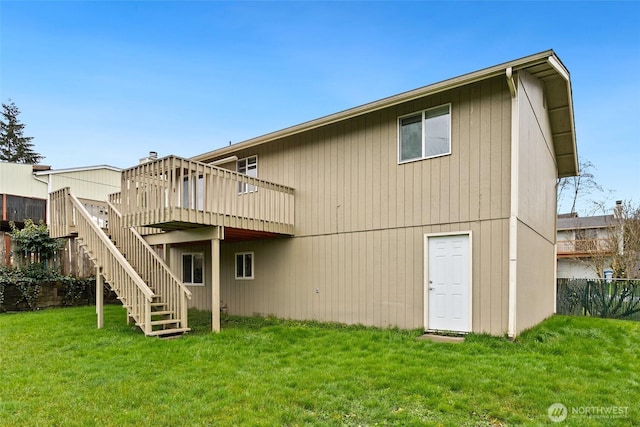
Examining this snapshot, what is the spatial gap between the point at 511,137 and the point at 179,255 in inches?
409

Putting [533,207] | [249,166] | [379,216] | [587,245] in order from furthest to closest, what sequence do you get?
1. [587,245]
2. [249,166]
3. [533,207]
4. [379,216]

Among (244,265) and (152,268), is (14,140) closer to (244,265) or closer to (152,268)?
(244,265)

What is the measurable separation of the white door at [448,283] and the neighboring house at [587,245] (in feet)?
58.1

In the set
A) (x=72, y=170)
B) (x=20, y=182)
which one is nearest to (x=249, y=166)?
(x=72, y=170)

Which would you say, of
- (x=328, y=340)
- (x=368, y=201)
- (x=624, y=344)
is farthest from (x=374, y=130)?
(x=624, y=344)

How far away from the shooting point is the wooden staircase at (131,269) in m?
7.70

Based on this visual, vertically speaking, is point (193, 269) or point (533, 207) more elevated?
point (533, 207)

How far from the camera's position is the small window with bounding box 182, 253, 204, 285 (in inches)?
483

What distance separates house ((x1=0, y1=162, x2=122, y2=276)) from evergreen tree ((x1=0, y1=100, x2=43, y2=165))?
71.1ft

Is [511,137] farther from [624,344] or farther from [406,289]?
[624,344]

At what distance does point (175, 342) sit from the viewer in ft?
22.8

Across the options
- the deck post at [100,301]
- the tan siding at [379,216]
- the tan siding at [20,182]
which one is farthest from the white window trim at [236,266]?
the tan siding at [20,182]

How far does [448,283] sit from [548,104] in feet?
18.8

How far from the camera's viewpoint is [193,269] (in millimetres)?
12508
